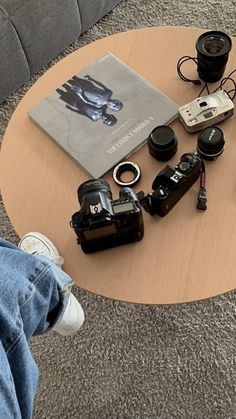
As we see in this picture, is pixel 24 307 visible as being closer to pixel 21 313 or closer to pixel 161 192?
pixel 21 313

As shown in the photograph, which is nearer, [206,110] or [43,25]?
[206,110]

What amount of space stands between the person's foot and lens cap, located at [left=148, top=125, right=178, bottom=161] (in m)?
0.29

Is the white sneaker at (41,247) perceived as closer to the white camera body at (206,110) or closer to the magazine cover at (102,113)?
the magazine cover at (102,113)

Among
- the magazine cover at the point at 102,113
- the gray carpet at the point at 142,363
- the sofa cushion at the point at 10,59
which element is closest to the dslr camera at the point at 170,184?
the magazine cover at the point at 102,113

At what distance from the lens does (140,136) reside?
1.05m

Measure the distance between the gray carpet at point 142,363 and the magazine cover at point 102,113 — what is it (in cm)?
44

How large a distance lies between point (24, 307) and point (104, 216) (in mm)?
220

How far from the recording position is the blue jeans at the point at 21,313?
0.67m

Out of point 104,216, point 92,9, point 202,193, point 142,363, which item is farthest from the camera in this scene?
point 92,9

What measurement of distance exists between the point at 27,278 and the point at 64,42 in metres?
1.09

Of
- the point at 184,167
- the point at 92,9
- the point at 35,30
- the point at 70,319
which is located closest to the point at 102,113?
the point at 184,167

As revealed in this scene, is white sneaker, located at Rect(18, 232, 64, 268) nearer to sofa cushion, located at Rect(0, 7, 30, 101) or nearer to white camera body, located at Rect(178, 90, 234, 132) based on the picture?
white camera body, located at Rect(178, 90, 234, 132)

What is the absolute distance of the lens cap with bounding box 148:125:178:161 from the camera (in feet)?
3.25

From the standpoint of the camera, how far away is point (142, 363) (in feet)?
3.97
